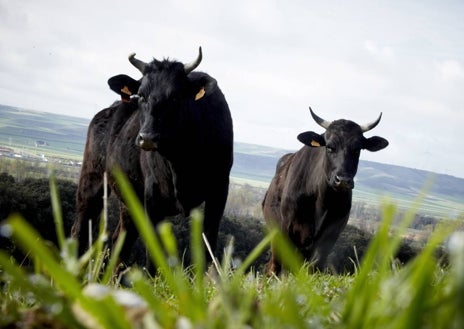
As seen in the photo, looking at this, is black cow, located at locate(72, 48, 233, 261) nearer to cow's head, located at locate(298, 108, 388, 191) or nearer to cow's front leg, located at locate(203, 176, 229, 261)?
cow's front leg, located at locate(203, 176, 229, 261)

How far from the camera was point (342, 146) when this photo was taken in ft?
32.6

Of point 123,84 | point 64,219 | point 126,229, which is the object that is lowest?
point 64,219

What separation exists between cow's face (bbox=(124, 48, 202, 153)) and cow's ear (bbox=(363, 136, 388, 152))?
4.00m

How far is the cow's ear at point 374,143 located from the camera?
10877mm

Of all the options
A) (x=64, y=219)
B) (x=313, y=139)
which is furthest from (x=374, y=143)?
(x=64, y=219)

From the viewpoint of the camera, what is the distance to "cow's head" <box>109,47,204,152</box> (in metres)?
7.42

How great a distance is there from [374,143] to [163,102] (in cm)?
481

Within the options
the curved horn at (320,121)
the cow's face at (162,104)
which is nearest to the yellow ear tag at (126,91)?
the cow's face at (162,104)

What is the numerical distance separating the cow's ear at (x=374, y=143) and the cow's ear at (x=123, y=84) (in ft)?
14.4

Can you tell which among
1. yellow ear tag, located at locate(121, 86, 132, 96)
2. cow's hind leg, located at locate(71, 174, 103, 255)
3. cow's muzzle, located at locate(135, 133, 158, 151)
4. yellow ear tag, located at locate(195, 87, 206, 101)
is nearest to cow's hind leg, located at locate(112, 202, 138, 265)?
cow's hind leg, located at locate(71, 174, 103, 255)

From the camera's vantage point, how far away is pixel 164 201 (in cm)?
832

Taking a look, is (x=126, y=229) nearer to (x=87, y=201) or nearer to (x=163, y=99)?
(x=87, y=201)

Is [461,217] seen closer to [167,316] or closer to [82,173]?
[167,316]

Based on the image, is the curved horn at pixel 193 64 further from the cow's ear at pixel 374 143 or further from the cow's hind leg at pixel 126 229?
the cow's ear at pixel 374 143
